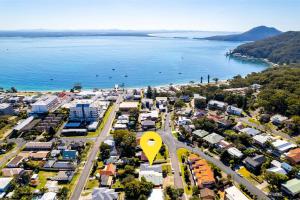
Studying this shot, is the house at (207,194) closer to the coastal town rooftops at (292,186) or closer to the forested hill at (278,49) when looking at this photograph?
the coastal town rooftops at (292,186)

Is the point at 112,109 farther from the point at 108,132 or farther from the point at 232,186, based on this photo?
the point at 232,186

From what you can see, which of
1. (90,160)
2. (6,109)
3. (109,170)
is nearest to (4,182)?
(90,160)

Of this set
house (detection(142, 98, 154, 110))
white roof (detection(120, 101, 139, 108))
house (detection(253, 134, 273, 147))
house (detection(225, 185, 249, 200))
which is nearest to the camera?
house (detection(225, 185, 249, 200))

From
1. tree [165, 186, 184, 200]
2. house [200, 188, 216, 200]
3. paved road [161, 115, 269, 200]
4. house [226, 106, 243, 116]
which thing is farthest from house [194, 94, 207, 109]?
tree [165, 186, 184, 200]

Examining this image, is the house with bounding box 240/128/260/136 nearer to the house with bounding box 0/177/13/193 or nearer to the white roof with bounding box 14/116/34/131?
the house with bounding box 0/177/13/193

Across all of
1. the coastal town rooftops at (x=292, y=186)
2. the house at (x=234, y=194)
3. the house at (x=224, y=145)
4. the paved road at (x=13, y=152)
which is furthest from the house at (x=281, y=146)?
the paved road at (x=13, y=152)

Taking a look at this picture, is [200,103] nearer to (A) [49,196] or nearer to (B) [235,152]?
(B) [235,152]

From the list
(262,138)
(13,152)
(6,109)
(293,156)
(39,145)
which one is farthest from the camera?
(6,109)
